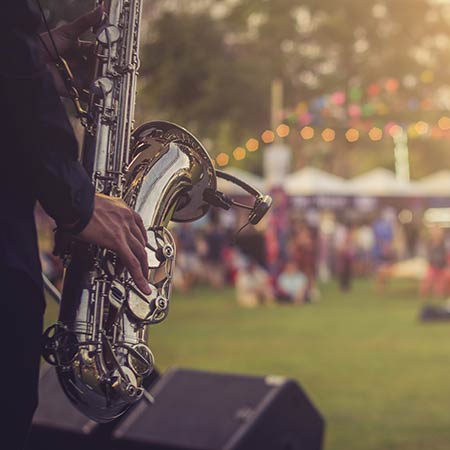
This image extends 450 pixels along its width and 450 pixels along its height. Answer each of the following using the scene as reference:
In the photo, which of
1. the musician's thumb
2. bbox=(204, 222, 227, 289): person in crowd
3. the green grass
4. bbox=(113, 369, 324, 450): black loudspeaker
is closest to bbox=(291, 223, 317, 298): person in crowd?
the green grass

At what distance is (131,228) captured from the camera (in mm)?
2148

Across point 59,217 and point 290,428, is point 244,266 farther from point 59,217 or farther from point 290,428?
point 59,217

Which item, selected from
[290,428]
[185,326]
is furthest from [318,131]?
[290,428]

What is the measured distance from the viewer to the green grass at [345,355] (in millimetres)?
6883

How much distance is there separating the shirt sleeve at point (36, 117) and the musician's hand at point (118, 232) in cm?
6

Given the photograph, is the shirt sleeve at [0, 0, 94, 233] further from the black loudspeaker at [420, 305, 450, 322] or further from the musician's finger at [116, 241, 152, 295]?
the black loudspeaker at [420, 305, 450, 322]

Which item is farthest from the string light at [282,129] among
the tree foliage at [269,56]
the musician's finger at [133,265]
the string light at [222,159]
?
the musician's finger at [133,265]

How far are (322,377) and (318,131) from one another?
2918 centimetres

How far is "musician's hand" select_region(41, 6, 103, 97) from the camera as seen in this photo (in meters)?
2.47

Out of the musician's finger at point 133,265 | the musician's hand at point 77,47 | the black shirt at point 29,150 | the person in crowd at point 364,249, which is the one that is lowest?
the person in crowd at point 364,249

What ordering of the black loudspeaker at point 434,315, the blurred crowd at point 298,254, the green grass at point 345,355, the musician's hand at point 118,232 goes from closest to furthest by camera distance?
the musician's hand at point 118,232 → the green grass at point 345,355 → the black loudspeaker at point 434,315 → the blurred crowd at point 298,254

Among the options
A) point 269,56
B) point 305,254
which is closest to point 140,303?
point 305,254

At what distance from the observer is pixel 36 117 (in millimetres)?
1971

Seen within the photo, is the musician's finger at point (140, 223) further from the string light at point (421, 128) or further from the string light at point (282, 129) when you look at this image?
the string light at point (421, 128)
